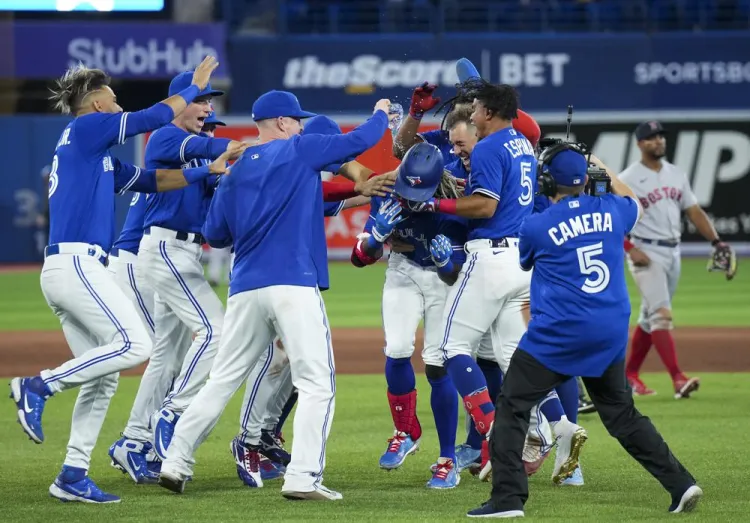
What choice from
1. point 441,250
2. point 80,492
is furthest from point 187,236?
point 80,492

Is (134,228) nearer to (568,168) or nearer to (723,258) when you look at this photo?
(568,168)

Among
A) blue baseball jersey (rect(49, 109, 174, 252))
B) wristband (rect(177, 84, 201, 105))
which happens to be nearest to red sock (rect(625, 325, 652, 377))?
wristband (rect(177, 84, 201, 105))

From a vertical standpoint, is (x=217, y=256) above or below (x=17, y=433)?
below

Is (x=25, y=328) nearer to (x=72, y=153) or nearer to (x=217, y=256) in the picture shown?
(x=217, y=256)

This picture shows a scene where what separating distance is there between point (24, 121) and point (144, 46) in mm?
3180

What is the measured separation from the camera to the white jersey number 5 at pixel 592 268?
598cm

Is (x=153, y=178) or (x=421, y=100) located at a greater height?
(x=421, y=100)

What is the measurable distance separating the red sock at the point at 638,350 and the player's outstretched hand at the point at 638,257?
0.59 metres

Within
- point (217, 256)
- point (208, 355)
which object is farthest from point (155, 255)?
point (217, 256)

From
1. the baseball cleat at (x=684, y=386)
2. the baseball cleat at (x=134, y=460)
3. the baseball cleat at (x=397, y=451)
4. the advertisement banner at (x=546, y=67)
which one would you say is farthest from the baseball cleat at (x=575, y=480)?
the advertisement banner at (x=546, y=67)

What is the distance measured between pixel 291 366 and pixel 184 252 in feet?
4.67

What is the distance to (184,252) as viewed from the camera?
7543 millimetres

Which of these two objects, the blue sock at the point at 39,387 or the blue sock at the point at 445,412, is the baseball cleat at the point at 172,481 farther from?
the blue sock at the point at 445,412

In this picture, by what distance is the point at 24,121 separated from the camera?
27.6m
